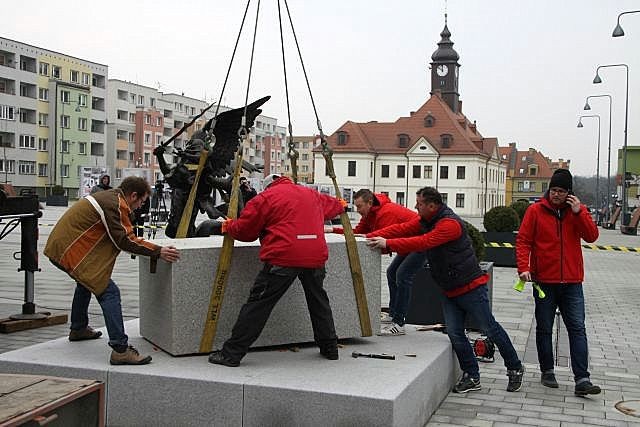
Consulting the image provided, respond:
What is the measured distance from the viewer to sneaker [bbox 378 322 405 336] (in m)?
7.45

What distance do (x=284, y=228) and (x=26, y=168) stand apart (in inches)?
3029

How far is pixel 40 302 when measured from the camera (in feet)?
37.2

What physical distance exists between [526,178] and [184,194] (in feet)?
388

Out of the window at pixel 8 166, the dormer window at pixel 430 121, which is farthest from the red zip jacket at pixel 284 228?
the dormer window at pixel 430 121

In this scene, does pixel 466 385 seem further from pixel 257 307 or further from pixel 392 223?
pixel 257 307

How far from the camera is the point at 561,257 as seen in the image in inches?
264

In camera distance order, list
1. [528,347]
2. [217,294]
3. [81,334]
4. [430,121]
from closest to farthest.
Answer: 1. [217,294]
2. [81,334]
3. [528,347]
4. [430,121]

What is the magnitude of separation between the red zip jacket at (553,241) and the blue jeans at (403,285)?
4.49ft

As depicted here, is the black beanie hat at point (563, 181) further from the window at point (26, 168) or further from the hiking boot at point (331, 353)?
the window at point (26, 168)

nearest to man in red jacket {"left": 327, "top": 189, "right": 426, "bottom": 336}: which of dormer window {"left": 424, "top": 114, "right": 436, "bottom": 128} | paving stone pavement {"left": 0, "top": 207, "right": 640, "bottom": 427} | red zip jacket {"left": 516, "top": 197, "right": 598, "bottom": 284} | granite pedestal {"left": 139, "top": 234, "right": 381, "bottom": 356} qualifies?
granite pedestal {"left": 139, "top": 234, "right": 381, "bottom": 356}

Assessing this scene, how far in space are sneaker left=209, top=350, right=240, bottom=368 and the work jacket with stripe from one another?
2.86ft

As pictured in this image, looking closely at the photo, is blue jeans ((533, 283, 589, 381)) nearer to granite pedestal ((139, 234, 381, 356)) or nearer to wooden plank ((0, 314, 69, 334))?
granite pedestal ((139, 234, 381, 356))

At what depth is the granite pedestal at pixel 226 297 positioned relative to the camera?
6.07m

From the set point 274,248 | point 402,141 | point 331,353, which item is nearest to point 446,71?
point 402,141
